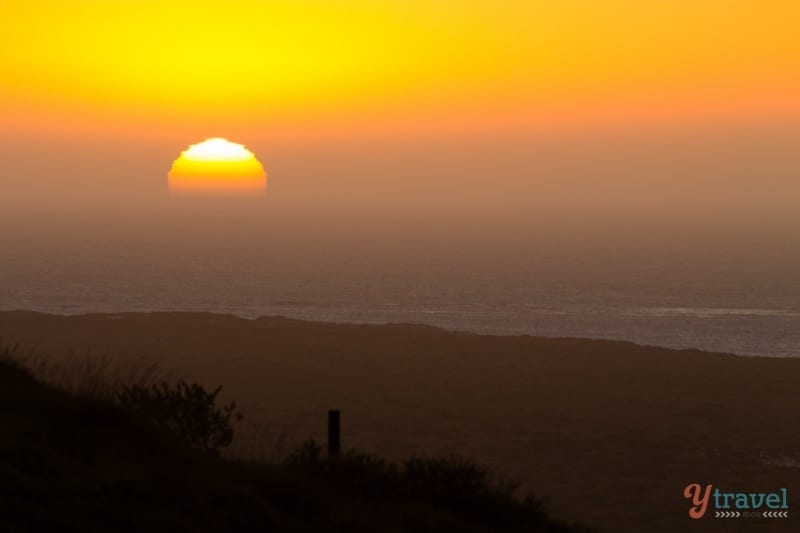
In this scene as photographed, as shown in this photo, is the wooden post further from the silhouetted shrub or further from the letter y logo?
the letter y logo

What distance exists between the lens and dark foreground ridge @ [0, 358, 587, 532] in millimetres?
9273

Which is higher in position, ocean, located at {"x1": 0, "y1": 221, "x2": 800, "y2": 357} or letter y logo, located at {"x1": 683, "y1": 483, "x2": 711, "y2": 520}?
ocean, located at {"x1": 0, "y1": 221, "x2": 800, "y2": 357}

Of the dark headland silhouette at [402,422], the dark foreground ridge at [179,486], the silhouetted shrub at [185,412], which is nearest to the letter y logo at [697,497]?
the dark headland silhouette at [402,422]

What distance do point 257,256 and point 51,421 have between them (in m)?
168

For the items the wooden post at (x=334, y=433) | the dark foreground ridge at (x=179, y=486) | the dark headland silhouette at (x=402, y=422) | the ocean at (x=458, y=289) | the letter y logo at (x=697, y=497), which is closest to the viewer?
the dark foreground ridge at (x=179, y=486)

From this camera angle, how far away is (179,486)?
10305 mm

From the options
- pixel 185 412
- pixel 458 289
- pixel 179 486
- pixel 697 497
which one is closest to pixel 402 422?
pixel 697 497

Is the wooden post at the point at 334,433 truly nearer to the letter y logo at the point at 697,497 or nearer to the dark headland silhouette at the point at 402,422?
the dark headland silhouette at the point at 402,422

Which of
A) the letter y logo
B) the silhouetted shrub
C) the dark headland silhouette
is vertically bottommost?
the letter y logo

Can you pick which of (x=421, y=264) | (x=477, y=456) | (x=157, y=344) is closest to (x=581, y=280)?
(x=421, y=264)

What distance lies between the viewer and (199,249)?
19288 cm

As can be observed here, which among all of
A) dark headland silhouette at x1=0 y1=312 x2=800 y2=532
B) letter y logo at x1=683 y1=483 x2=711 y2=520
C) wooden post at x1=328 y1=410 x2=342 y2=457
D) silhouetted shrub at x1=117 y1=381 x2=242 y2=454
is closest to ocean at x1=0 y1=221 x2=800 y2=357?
dark headland silhouette at x1=0 y1=312 x2=800 y2=532

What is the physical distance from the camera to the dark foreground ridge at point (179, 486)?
30.4 feet

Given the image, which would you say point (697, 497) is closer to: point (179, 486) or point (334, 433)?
point (334, 433)
